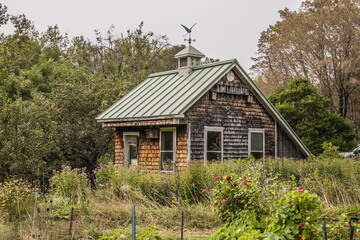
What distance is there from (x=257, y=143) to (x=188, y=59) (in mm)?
4575

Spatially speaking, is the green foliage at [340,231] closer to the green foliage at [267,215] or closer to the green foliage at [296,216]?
the green foliage at [267,215]

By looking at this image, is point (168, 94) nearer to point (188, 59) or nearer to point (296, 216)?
point (188, 59)

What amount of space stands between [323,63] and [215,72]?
17.9m

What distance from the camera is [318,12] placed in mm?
34188

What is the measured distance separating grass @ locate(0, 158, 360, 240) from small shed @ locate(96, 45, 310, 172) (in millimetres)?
2522

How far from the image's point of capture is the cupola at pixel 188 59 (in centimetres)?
1952

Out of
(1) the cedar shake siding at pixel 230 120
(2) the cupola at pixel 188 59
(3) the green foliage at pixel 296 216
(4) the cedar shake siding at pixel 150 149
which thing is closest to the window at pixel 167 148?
(4) the cedar shake siding at pixel 150 149

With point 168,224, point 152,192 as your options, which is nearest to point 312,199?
point 168,224

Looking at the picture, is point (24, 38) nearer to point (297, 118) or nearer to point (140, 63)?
point (140, 63)

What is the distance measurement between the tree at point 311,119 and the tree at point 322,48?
7246 millimetres

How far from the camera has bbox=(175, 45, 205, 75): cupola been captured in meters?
19.5

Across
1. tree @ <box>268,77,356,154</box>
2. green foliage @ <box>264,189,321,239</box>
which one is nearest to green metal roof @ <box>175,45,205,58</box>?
tree @ <box>268,77,356,154</box>

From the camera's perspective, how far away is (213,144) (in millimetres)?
17328

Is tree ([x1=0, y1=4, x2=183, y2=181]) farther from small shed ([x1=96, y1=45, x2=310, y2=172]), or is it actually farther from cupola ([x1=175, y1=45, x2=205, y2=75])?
cupola ([x1=175, y1=45, x2=205, y2=75])
